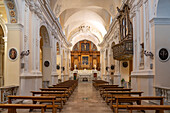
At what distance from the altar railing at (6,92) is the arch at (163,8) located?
6.91 metres

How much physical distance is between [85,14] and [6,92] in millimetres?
19199

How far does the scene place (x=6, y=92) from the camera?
7.45 m

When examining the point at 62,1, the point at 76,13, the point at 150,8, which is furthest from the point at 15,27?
the point at 76,13

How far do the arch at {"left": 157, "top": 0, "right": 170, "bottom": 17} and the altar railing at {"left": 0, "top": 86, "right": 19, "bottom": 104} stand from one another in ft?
22.7

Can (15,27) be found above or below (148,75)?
above

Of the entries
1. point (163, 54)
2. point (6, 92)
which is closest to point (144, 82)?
point (163, 54)

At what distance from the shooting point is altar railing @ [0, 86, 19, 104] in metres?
7.14

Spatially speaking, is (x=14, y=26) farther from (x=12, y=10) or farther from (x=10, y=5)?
(x=10, y=5)

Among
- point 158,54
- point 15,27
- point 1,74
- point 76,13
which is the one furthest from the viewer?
point 76,13

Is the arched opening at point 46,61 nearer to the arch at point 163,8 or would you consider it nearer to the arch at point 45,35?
the arch at point 45,35

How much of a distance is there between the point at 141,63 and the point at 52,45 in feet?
29.3

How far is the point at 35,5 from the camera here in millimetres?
10750

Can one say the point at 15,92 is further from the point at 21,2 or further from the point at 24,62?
the point at 21,2

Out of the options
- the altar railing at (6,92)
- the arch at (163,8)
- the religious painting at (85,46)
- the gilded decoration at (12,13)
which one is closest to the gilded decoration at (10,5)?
the gilded decoration at (12,13)
